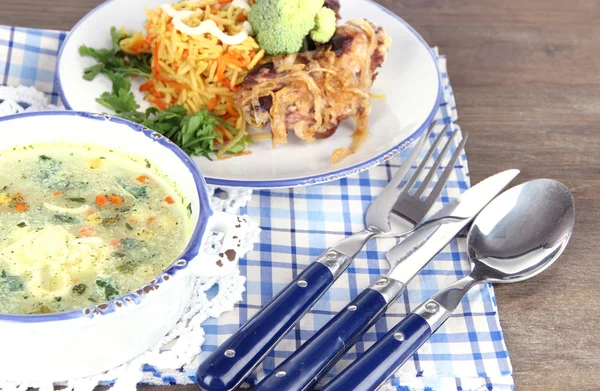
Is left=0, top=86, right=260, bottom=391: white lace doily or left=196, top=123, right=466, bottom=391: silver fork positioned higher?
left=196, top=123, right=466, bottom=391: silver fork

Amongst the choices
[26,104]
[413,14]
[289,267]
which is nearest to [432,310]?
[289,267]

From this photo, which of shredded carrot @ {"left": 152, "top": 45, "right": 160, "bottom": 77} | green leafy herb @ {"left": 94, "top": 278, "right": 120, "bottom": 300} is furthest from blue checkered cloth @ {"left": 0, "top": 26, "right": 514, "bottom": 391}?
shredded carrot @ {"left": 152, "top": 45, "right": 160, "bottom": 77}

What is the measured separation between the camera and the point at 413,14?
3.67m

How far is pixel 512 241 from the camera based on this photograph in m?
2.23

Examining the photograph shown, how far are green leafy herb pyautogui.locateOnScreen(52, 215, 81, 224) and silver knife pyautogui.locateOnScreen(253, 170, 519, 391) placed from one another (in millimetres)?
631

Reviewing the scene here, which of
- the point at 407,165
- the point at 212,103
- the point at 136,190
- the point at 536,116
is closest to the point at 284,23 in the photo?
the point at 212,103

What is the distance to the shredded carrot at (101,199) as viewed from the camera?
6.41 ft

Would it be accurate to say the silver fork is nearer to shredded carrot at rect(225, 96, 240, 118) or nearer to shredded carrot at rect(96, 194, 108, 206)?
shredded carrot at rect(96, 194, 108, 206)

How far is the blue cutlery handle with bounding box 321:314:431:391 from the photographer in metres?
1.68

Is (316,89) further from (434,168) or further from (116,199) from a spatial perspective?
(116,199)

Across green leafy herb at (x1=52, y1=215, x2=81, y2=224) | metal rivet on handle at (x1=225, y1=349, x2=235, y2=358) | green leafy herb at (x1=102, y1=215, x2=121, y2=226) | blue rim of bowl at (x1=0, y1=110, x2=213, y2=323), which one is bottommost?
metal rivet on handle at (x1=225, y1=349, x2=235, y2=358)

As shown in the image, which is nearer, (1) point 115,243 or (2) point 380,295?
(1) point 115,243

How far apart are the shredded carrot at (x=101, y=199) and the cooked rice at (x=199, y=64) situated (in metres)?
0.71

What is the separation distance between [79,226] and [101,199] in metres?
0.13
